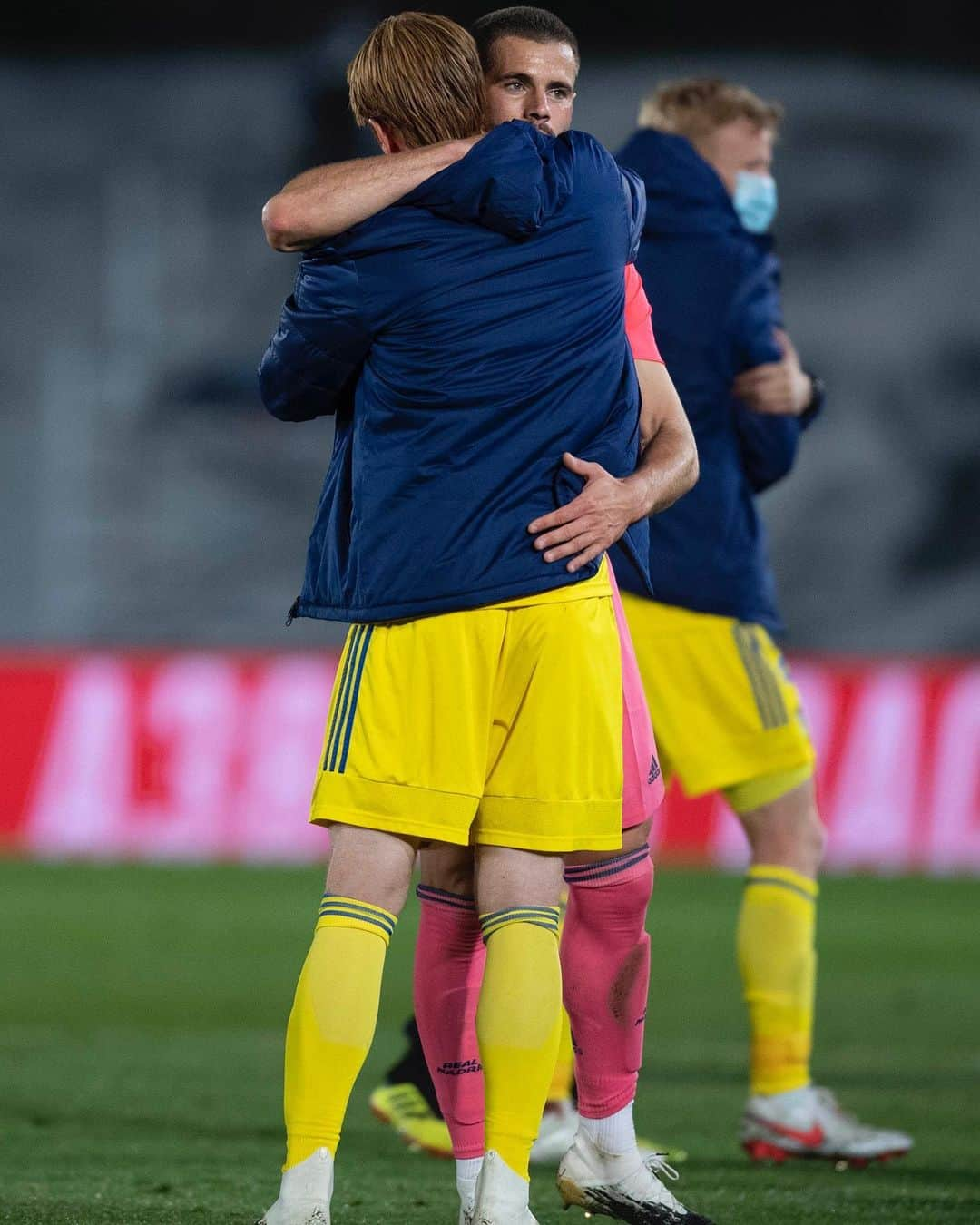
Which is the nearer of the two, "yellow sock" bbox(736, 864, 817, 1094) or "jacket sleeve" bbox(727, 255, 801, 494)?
"yellow sock" bbox(736, 864, 817, 1094)

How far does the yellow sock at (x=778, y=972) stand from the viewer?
173 inches

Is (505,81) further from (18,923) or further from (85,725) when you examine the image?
(85,725)

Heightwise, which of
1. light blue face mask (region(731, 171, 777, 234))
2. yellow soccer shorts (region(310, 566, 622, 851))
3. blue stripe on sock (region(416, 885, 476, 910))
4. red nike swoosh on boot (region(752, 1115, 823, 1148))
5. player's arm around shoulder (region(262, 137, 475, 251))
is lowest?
red nike swoosh on boot (region(752, 1115, 823, 1148))

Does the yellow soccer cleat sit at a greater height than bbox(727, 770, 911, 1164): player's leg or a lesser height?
lesser

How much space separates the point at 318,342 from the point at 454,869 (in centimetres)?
90

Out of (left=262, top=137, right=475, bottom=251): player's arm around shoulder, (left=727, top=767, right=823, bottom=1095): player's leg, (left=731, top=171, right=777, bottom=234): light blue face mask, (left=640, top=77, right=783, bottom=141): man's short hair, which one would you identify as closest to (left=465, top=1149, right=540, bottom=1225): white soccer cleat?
(left=262, top=137, right=475, bottom=251): player's arm around shoulder

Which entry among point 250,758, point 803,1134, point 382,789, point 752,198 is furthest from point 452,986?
point 250,758

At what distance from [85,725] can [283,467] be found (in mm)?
5077

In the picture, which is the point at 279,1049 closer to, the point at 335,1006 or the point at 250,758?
the point at 335,1006

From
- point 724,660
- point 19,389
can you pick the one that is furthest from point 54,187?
point 724,660

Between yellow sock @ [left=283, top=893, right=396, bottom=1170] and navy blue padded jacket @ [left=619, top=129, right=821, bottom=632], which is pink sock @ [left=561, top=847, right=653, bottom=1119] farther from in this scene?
navy blue padded jacket @ [left=619, top=129, right=821, bottom=632]

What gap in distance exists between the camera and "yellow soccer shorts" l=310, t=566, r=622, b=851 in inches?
122

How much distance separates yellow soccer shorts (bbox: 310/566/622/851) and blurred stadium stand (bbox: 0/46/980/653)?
1216cm

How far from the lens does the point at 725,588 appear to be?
4547mm
